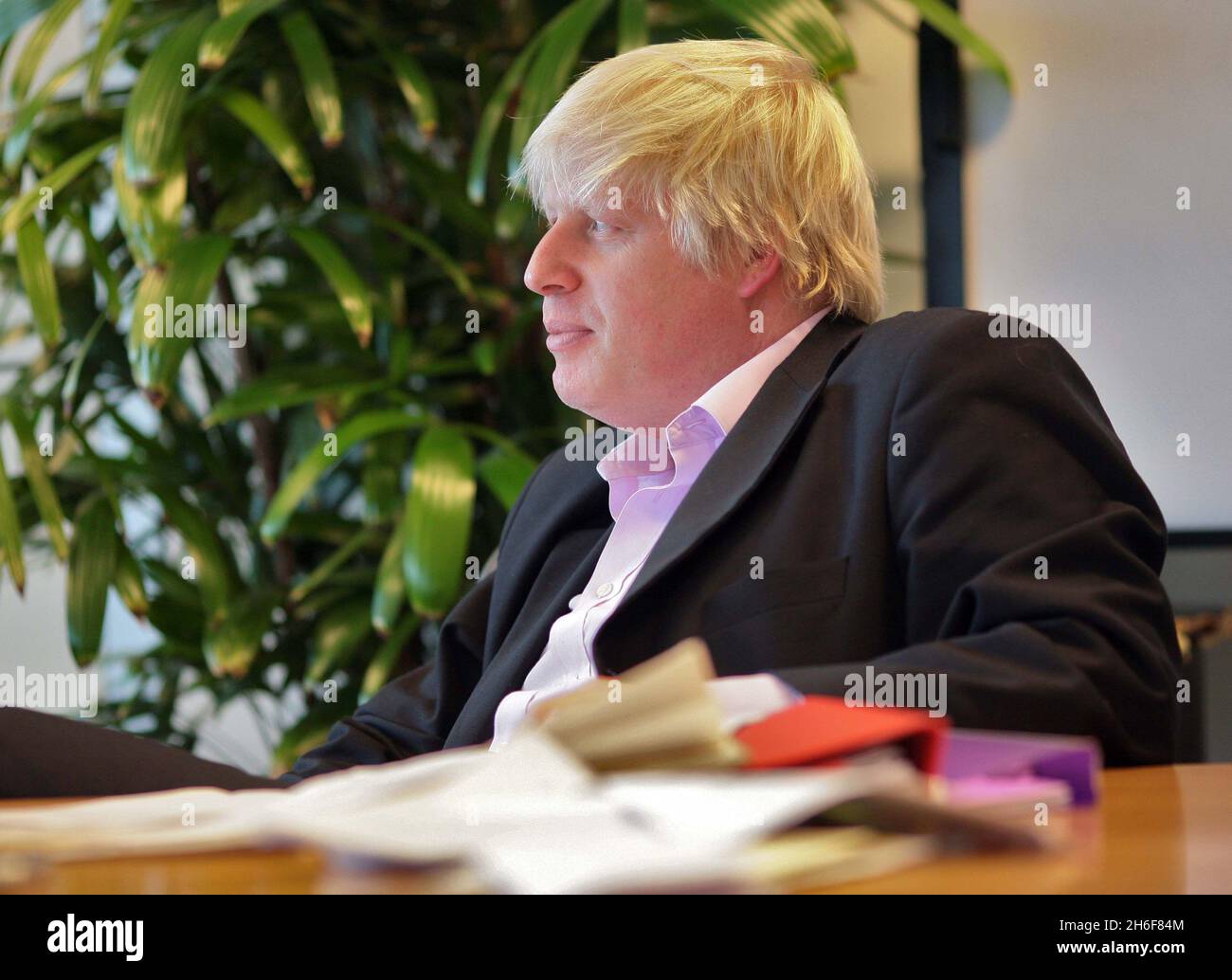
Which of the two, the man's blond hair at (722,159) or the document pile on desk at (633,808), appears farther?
the man's blond hair at (722,159)

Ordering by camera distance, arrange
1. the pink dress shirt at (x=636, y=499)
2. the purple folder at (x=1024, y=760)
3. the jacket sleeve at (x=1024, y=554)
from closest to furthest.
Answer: the purple folder at (x=1024, y=760) → the jacket sleeve at (x=1024, y=554) → the pink dress shirt at (x=636, y=499)

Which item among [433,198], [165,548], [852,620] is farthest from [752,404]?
[165,548]

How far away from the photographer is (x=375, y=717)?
129 centimetres

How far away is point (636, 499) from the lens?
1210 millimetres

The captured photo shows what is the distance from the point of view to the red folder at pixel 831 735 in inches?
19.3

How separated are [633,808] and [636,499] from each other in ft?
2.52

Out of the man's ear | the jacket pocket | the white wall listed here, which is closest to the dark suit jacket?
the jacket pocket

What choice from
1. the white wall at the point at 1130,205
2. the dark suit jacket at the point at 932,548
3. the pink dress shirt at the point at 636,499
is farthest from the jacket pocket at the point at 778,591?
the white wall at the point at 1130,205

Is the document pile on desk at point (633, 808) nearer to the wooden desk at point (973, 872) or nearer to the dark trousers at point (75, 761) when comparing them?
the wooden desk at point (973, 872)

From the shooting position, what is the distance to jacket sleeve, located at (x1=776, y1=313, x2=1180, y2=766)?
30.1 inches

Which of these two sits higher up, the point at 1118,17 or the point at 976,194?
the point at 1118,17

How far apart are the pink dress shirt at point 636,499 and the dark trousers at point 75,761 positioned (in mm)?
303
